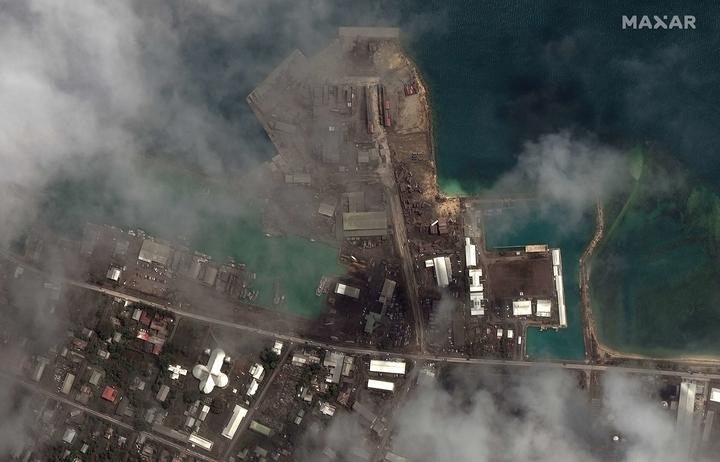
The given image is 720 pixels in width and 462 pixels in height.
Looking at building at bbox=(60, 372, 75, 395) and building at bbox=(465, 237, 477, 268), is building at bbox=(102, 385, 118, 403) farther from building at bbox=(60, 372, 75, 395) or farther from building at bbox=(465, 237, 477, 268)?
building at bbox=(465, 237, 477, 268)

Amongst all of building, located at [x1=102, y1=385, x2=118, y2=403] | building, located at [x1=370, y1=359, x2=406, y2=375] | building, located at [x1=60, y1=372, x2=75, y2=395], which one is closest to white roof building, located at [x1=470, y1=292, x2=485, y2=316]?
building, located at [x1=370, y1=359, x2=406, y2=375]

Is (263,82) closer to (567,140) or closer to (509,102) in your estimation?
(509,102)

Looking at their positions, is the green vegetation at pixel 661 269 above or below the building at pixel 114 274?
above

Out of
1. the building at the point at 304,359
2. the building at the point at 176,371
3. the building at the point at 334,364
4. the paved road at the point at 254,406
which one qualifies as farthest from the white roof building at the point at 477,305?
the building at the point at 176,371

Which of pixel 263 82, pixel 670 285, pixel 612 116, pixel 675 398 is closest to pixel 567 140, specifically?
pixel 612 116

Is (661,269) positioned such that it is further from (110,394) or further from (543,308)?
(110,394)

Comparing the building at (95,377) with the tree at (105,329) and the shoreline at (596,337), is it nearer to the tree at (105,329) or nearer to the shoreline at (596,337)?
the tree at (105,329)

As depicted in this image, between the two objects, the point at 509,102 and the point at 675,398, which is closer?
the point at 675,398
